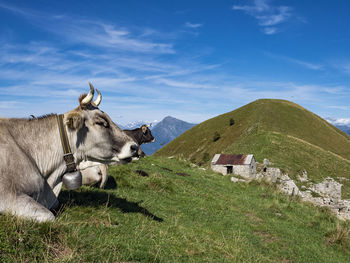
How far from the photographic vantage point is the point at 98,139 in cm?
527

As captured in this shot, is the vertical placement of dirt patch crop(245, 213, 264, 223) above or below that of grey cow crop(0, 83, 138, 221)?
below

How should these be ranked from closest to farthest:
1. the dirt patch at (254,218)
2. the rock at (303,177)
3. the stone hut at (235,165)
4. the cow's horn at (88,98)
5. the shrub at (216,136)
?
1. the cow's horn at (88,98)
2. the dirt patch at (254,218)
3. the stone hut at (235,165)
4. the rock at (303,177)
5. the shrub at (216,136)

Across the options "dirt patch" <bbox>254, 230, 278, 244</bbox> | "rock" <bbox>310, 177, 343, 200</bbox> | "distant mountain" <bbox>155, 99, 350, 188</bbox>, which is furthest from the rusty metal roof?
"dirt patch" <bbox>254, 230, 278, 244</bbox>

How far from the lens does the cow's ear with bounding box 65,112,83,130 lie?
196 inches

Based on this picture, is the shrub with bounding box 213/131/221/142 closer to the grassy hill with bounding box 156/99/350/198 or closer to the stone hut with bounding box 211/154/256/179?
the grassy hill with bounding box 156/99/350/198

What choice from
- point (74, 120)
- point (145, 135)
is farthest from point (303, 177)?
point (74, 120)

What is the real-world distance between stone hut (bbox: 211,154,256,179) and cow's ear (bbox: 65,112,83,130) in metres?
35.5

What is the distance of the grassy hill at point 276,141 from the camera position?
2267 inches

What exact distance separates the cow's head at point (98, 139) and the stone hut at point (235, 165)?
35.0m

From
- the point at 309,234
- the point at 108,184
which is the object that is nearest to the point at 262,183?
the point at 309,234

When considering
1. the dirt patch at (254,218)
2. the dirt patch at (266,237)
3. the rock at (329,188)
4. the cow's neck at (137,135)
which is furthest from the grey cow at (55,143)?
the rock at (329,188)

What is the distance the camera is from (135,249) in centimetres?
540

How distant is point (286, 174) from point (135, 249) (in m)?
46.2

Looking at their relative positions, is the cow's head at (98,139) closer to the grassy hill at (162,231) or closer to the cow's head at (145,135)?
the grassy hill at (162,231)
